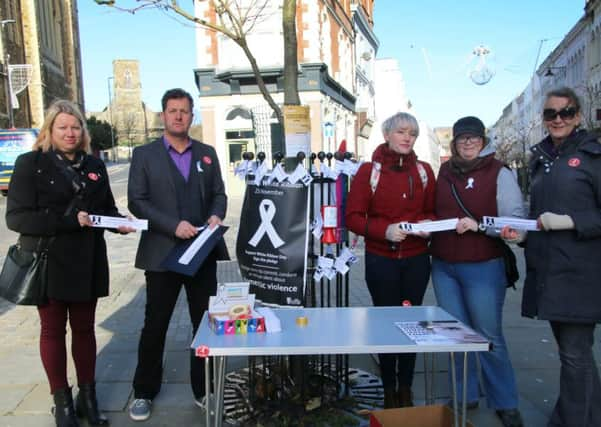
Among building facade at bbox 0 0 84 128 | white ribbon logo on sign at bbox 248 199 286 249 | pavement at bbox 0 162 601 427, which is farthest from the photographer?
building facade at bbox 0 0 84 128

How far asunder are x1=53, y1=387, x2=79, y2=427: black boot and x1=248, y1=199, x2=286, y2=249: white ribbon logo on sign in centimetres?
150

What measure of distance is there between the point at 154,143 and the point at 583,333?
9.08 feet

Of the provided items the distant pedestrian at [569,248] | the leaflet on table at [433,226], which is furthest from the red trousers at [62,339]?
the distant pedestrian at [569,248]

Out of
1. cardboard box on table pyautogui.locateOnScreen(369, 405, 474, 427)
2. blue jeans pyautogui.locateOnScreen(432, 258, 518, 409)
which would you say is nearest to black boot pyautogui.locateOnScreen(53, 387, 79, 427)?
cardboard box on table pyautogui.locateOnScreen(369, 405, 474, 427)

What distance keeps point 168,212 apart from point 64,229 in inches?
24.4

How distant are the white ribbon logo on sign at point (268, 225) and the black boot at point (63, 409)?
1.50 m

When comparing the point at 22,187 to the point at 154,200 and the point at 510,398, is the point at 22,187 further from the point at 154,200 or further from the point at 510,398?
the point at 510,398

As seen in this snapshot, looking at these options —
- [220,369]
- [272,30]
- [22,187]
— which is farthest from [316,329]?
[272,30]

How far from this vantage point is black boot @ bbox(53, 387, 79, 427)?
3.36m

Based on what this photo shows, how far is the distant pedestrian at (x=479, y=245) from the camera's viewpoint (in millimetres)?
3367

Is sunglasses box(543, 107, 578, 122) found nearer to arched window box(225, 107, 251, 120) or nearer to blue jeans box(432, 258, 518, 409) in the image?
blue jeans box(432, 258, 518, 409)

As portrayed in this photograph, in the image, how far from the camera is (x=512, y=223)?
2.98 m

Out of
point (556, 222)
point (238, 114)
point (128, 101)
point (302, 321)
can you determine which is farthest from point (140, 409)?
point (128, 101)

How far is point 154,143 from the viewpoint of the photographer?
355 cm
